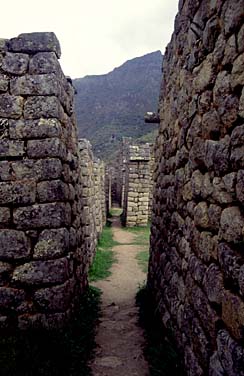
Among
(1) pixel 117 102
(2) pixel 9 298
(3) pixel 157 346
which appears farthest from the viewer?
(1) pixel 117 102

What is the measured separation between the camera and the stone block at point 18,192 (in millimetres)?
3957

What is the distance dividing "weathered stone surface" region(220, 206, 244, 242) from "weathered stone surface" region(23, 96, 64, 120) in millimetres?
2380

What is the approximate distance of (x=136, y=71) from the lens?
7625 centimetres

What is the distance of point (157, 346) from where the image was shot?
4.14 metres

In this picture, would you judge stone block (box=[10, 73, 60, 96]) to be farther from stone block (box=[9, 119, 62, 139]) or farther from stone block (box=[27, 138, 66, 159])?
stone block (box=[27, 138, 66, 159])

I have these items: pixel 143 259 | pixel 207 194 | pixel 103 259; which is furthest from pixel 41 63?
pixel 143 259

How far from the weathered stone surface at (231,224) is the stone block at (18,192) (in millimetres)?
2248

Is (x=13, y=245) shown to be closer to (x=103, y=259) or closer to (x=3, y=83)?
(x=3, y=83)

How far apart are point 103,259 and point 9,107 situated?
6441mm

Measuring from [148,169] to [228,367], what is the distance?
566 inches

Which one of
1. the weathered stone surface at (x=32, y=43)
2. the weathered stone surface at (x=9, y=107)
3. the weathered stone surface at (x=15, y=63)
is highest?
the weathered stone surface at (x=32, y=43)

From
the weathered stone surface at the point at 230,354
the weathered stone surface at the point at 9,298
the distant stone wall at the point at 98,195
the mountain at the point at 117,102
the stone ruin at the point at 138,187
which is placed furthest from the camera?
the mountain at the point at 117,102

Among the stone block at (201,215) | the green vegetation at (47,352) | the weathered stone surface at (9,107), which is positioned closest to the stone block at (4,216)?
the weathered stone surface at (9,107)

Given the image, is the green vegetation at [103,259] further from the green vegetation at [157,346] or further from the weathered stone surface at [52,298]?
the weathered stone surface at [52,298]
